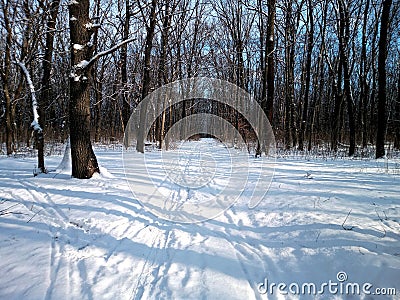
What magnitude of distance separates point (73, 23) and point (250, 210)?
629 centimetres

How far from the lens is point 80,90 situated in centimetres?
620

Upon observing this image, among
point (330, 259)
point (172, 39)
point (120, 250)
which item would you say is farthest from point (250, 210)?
point (172, 39)

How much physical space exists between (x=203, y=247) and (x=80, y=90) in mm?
5245

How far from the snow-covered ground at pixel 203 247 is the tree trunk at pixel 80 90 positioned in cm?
133

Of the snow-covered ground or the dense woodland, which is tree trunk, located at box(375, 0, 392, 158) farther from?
the snow-covered ground

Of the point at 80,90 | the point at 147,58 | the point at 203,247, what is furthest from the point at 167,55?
the point at 203,247

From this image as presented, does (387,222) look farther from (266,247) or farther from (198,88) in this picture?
(198,88)

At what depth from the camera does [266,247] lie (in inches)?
129

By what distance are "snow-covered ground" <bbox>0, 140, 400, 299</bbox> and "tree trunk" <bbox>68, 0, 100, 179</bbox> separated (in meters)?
1.33

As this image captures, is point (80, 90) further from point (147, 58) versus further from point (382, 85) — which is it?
point (382, 85)

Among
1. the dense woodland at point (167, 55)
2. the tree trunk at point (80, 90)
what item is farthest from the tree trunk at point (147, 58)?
the tree trunk at point (80, 90)

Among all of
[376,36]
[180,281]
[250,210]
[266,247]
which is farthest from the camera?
[376,36]

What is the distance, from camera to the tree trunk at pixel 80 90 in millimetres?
6047

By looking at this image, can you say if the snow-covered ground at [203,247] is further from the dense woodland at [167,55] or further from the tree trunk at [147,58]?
the tree trunk at [147,58]
